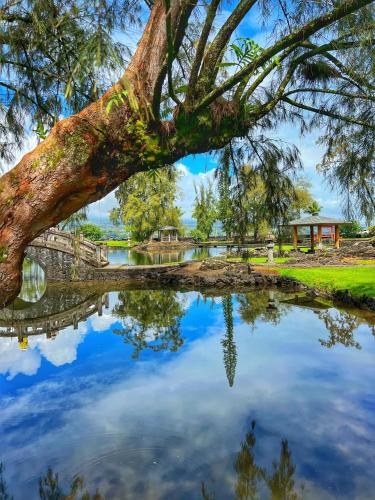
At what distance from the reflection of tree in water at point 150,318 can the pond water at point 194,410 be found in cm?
10

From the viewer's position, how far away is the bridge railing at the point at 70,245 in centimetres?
1922

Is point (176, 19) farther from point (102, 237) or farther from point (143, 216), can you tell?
point (102, 237)

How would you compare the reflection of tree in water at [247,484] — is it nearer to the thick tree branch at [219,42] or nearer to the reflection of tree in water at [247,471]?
the reflection of tree in water at [247,471]

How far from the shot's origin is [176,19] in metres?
2.75

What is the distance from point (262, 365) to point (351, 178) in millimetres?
3979

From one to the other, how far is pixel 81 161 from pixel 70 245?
1796 cm

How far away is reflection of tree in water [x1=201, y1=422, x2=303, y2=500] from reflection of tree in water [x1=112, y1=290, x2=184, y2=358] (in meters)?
→ 4.39

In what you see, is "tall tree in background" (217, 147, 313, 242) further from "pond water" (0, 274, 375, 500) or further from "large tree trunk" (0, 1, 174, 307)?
"pond water" (0, 274, 375, 500)

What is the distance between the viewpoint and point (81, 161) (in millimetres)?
2686

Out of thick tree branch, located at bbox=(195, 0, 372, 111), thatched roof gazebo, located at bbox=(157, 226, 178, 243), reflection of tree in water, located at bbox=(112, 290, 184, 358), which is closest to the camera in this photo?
thick tree branch, located at bbox=(195, 0, 372, 111)

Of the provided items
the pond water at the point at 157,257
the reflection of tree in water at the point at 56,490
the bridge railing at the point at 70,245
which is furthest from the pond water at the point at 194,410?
the pond water at the point at 157,257

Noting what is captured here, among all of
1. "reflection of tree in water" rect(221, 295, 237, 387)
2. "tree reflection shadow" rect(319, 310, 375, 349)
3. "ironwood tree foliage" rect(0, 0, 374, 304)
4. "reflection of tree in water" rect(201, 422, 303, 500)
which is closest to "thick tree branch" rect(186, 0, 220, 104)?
"ironwood tree foliage" rect(0, 0, 374, 304)

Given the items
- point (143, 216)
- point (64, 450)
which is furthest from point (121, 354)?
point (143, 216)

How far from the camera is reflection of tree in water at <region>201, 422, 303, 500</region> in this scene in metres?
3.52
